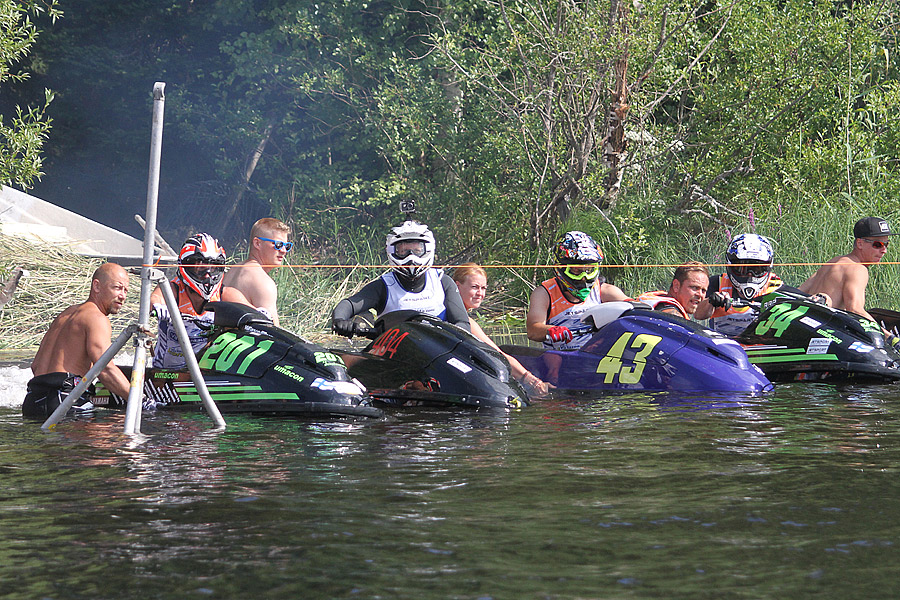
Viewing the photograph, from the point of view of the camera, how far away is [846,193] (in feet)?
50.3

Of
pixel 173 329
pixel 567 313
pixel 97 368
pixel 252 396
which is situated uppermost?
pixel 567 313

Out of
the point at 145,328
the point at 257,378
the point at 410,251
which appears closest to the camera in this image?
the point at 145,328

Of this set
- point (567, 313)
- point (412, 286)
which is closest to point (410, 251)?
point (412, 286)

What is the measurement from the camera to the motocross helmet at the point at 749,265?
10000 millimetres

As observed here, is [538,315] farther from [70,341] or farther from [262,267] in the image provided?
[70,341]

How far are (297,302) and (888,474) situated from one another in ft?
31.6

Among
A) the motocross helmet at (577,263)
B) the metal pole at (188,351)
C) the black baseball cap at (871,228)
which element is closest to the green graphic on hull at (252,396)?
the metal pole at (188,351)

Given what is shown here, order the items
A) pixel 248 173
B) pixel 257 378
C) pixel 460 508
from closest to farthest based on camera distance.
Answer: pixel 460 508
pixel 257 378
pixel 248 173

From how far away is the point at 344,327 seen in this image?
331 inches

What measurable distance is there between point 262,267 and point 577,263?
258 centimetres

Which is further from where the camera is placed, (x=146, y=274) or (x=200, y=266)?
(x=200, y=266)

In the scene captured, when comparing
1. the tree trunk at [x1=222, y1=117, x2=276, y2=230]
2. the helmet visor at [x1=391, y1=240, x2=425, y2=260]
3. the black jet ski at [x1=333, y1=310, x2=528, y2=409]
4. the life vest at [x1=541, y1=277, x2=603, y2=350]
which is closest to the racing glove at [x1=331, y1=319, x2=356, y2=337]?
the black jet ski at [x1=333, y1=310, x2=528, y2=409]

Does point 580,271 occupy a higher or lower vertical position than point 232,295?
higher

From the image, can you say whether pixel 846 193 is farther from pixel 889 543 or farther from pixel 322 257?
pixel 889 543
